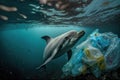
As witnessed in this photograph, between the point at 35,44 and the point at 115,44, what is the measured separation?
6178 cm

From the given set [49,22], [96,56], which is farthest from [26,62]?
[96,56]

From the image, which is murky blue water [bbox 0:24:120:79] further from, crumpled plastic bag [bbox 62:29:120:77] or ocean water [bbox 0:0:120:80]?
crumpled plastic bag [bbox 62:29:120:77]

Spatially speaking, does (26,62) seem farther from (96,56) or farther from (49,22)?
(96,56)

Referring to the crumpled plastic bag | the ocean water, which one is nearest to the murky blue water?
the ocean water

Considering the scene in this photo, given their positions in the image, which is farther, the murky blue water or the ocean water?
the murky blue water

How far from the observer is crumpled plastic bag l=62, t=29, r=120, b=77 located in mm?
7141

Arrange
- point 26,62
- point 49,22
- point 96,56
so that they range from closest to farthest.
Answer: point 96,56, point 49,22, point 26,62

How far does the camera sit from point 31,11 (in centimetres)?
1311

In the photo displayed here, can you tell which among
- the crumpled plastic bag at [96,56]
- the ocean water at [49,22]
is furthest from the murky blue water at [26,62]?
the crumpled plastic bag at [96,56]

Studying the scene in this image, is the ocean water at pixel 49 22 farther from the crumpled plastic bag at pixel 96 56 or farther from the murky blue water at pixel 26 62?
the crumpled plastic bag at pixel 96 56

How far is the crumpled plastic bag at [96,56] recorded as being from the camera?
7141 millimetres

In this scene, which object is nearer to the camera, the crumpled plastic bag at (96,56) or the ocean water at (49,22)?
the crumpled plastic bag at (96,56)

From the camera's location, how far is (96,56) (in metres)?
7.16

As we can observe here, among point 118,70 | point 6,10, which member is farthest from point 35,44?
point 118,70
